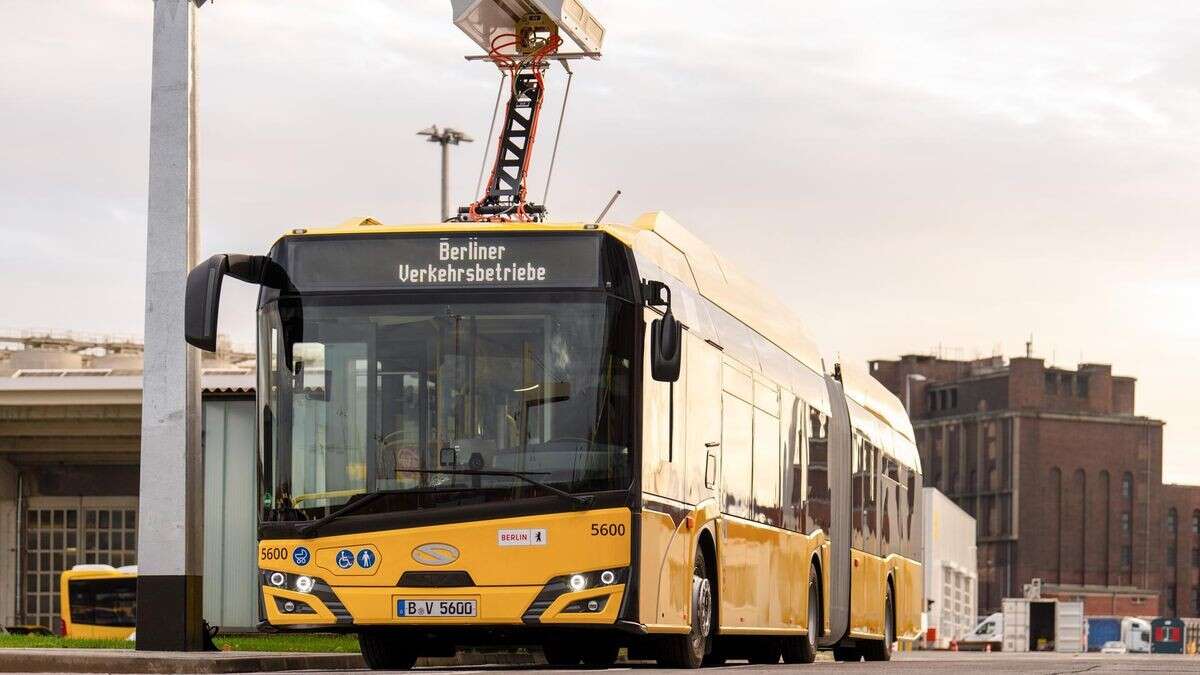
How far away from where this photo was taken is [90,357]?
3898 inches

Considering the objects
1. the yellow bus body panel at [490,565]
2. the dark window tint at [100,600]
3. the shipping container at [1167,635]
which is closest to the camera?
the yellow bus body panel at [490,565]

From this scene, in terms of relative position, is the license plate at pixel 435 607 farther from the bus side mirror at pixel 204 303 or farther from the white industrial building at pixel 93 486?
the white industrial building at pixel 93 486

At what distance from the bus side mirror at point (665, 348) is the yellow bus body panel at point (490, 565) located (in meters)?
0.96

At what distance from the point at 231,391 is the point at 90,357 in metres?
74.2

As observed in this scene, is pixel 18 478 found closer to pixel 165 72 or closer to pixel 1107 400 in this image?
pixel 165 72

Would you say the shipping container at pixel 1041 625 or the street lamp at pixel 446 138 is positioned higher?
the street lamp at pixel 446 138

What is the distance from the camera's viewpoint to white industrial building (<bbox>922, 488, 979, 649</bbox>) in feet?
239

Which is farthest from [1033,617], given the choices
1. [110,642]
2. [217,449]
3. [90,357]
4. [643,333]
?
[643,333]

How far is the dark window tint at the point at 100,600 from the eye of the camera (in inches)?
1695

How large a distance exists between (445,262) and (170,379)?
688cm

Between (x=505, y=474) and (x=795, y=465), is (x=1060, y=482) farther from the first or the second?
(x=505, y=474)

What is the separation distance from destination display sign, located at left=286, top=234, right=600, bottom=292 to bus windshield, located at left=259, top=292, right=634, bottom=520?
0.14 meters

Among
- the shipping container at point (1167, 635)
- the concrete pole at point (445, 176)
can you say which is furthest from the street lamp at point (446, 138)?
the shipping container at point (1167, 635)

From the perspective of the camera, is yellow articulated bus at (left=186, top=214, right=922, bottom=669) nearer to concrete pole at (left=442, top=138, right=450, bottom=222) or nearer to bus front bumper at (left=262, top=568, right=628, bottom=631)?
bus front bumper at (left=262, top=568, right=628, bottom=631)
